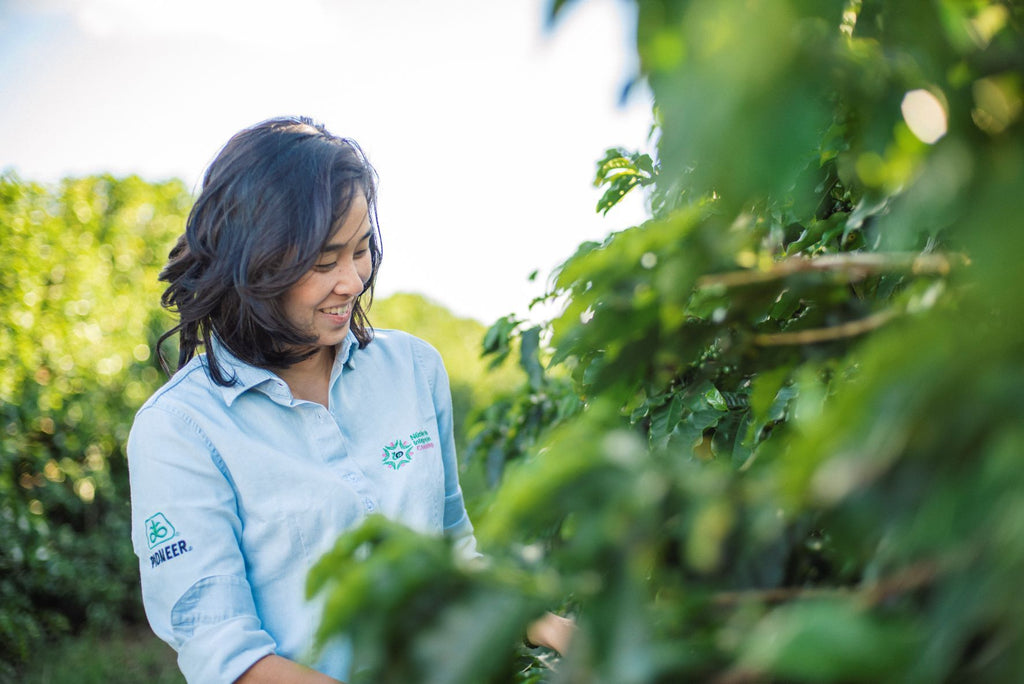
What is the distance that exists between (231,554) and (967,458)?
1711 mm

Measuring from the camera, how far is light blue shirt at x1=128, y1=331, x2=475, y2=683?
6.05 ft

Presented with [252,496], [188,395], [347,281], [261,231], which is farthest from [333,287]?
[252,496]

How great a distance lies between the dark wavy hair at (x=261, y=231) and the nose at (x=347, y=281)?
109mm

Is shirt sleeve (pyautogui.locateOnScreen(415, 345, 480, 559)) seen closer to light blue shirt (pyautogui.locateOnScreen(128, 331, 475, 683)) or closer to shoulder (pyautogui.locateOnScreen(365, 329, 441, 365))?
shoulder (pyautogui.locateOnScreen(365, 329, 441, 365))

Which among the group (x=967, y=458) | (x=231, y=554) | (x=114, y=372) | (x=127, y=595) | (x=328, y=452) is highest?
(x=967, y=458)

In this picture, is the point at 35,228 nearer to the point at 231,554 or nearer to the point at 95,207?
the point at 95,207

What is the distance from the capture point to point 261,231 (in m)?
2.12

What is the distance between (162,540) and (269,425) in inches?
15.6

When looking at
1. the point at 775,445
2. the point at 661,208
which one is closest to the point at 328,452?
the point at 661,208

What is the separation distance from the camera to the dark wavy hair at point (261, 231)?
6.93ft

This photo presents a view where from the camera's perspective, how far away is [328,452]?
2.18 m

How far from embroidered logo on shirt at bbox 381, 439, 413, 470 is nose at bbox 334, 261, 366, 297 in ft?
1.53

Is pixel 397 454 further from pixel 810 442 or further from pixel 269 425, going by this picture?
pixel 810 442

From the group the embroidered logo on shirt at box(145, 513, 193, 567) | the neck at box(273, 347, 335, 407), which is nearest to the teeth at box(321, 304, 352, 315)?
the neck at box(273, 347, 335, 407)
